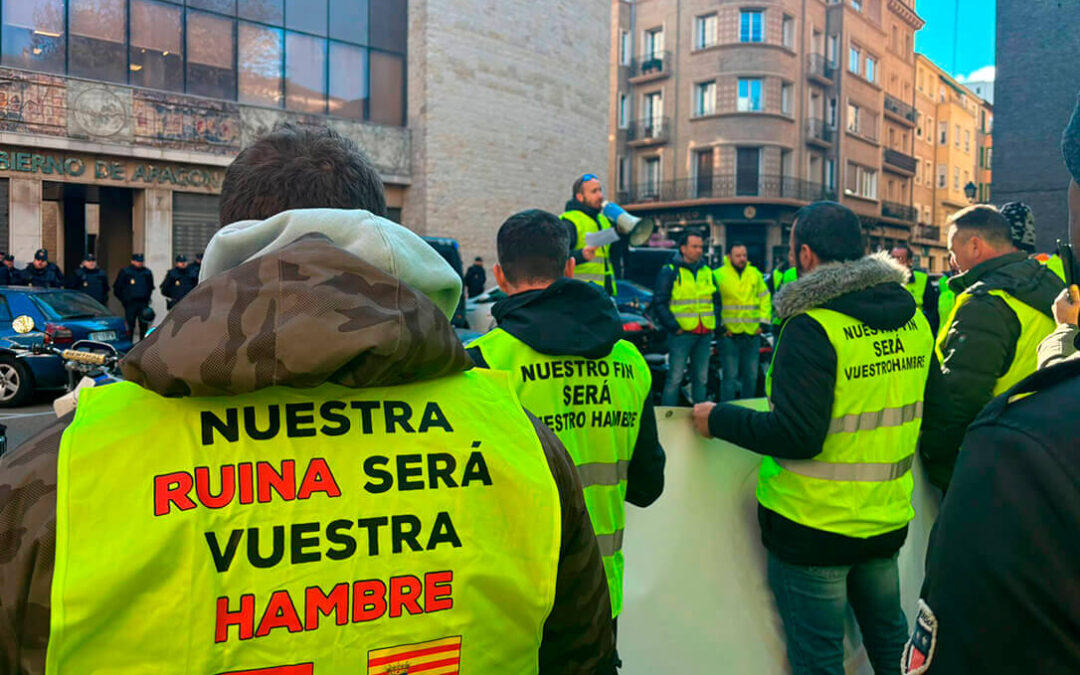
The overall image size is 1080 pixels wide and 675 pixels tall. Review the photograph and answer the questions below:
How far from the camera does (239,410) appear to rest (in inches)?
48.4

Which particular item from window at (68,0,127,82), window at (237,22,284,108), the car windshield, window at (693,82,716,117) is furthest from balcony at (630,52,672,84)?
the car windshield

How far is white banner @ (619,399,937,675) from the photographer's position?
11.1 ft

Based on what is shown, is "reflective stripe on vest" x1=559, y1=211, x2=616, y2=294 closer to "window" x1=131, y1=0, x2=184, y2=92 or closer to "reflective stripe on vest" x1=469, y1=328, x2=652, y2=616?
"reflective stripe on vest" x1=469, y1=328, x2=652, y2=616

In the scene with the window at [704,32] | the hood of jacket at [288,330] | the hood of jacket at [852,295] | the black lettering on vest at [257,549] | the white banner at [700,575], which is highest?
the window at [704,32]

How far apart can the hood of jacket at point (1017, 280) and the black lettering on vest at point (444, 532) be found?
9.79 ft

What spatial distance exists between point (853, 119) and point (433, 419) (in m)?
45.3

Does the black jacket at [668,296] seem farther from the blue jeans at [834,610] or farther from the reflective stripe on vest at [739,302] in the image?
the blue jeans at [834,610]

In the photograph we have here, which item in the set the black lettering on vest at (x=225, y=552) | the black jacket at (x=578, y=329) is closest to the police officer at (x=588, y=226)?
the black jacket at (x=578, y=329)

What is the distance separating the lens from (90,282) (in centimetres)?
1647

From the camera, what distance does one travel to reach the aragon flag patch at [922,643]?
1040 mm

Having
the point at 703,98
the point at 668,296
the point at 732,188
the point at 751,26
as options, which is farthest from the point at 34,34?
the point at 751,26

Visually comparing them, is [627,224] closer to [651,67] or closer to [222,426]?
[222,426]

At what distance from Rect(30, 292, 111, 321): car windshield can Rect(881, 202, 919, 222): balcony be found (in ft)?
140

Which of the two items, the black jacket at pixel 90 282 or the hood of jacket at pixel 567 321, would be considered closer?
the hood of jacket at pixel 567 321
